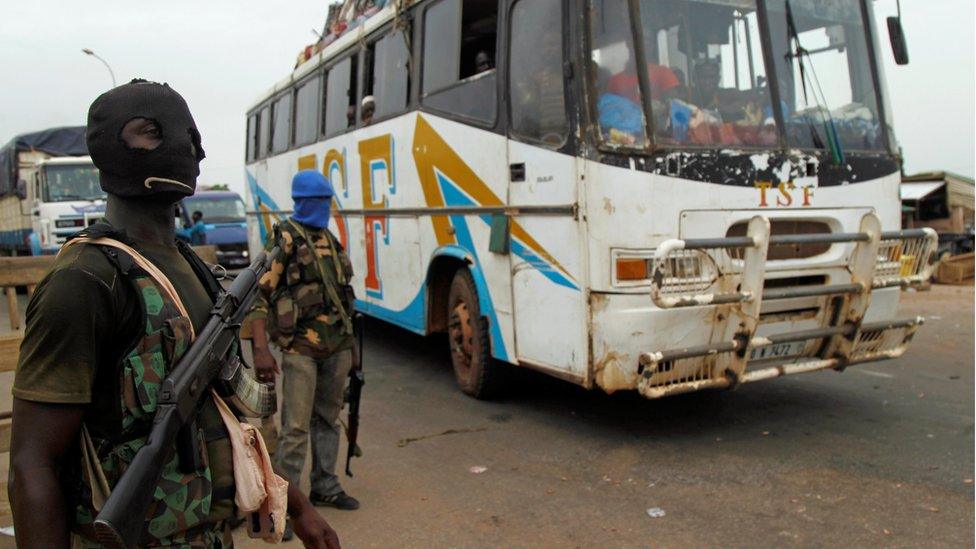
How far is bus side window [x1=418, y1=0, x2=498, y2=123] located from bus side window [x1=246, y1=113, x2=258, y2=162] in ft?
22.4

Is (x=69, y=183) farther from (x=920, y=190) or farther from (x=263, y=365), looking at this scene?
(x=920, y=190)

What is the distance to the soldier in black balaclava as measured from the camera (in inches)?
60.6

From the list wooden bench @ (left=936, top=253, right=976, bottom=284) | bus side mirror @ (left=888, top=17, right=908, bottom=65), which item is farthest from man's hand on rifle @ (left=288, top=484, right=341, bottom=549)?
wooden bench @ (left=936, top=253, right=976, bottom=284)

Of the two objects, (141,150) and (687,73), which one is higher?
(687,73)

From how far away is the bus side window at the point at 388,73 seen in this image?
7.28 meters

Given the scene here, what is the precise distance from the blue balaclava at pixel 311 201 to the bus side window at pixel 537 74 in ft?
5.15

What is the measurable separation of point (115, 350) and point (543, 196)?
151 inches

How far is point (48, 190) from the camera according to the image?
1647 centimetres

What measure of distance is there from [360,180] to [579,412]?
3.44 meters

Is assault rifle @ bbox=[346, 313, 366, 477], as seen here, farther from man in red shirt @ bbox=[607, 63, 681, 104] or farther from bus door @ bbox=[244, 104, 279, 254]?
bus door @ bbox=[244, 104, 279, 254]

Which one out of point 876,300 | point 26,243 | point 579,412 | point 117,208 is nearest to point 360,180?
point 579,412

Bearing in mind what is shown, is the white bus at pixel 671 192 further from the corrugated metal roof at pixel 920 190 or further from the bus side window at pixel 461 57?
the corrugated metal roof at pixel 920 190

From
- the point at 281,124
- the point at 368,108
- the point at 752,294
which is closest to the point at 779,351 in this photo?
the point at 752,294

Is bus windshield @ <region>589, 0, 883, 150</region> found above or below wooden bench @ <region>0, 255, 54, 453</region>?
above
